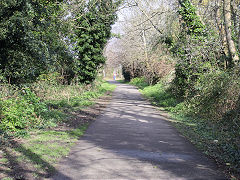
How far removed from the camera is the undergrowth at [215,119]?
6.94 meters

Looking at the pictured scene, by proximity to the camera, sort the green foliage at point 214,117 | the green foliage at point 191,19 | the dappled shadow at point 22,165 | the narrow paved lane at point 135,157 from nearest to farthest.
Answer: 1. the dappled shadow at point 22,165
2. the narrow paved lane at point 135,157
3. the green foliage at point 214,117
4. the green foliage at point 191,19

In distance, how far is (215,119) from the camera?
11422 millimetres

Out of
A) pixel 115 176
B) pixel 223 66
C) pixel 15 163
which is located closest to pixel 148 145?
pixel 115 176

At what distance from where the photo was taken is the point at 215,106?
39.3 ft

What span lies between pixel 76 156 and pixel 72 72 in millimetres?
17771

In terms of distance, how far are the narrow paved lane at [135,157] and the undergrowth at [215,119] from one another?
1.57 feet

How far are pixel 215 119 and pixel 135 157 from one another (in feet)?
19.9

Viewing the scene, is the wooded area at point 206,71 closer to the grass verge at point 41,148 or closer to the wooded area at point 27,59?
the grass verge at point 41,148

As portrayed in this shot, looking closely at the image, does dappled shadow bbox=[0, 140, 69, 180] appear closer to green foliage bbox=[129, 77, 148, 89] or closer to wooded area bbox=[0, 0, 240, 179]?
wooded area bbox=[0, 0, 240, 179]

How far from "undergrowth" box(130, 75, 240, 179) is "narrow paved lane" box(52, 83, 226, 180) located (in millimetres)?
480

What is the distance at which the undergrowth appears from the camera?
694cm

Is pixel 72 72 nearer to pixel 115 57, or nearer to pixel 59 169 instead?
pixel 59 169

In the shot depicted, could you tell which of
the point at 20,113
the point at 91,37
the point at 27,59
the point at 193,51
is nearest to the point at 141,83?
the point at 91,37

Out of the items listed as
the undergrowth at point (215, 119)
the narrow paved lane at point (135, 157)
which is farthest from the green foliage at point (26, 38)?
the undergrowth at point (215, 119)
